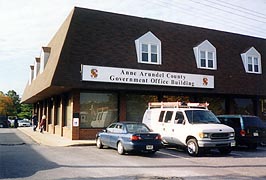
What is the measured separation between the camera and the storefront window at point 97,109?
74.9 ft

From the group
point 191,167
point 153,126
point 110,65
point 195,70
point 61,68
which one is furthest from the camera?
point 195,70

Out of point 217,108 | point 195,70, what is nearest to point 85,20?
point 195,70

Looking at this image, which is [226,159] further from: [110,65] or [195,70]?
[195,70]

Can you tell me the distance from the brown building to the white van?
5.36m

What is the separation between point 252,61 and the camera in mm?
29656

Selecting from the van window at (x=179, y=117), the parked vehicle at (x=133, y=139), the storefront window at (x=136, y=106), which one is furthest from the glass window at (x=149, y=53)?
the parked vehicle at (x=133, y=139)

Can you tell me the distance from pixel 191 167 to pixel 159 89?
12.3m

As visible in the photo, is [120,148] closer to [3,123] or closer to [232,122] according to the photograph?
[232,122]

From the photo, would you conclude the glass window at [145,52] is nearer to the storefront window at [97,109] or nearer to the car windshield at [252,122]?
the storefront window at [97,109]

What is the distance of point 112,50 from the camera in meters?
22.8

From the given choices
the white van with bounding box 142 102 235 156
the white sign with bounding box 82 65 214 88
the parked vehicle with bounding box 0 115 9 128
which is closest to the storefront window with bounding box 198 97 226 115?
the white sign with bounding box 82 65 214 88

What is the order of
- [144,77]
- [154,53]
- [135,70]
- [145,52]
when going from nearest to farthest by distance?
[135,70]
[144,77]
[145,52]
[154,53]

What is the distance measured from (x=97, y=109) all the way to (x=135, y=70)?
3806 millimetres

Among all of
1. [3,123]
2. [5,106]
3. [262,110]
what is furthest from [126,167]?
[5,106]
